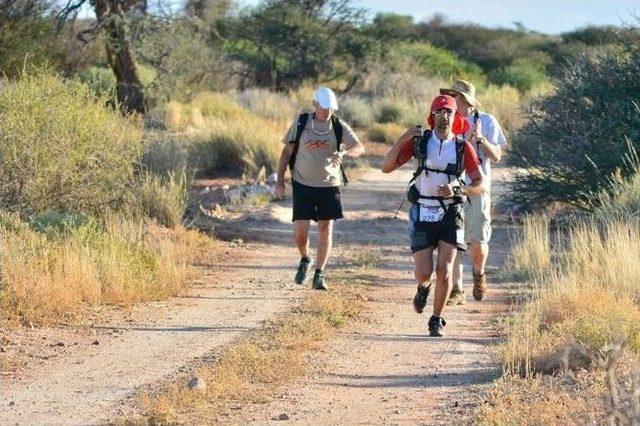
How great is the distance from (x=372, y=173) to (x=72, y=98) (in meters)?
10.7

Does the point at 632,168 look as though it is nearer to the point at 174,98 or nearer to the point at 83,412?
the point at 83,412

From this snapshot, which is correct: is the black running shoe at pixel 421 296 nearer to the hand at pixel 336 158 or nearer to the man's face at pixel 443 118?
the man's face at pixel 443 118

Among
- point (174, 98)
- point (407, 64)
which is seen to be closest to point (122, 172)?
point (174, 98)

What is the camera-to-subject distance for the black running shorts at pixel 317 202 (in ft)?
38.2

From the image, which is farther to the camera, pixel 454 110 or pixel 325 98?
pixel 325 98

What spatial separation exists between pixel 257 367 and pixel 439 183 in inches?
80.5

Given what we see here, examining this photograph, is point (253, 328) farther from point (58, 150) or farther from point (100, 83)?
point (100, 83)

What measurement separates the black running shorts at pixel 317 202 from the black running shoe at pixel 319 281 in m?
0.53

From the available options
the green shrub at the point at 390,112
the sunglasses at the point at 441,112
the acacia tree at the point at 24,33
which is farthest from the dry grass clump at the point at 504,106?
the sunglasses at the point at 441,112

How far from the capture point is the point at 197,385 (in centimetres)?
767

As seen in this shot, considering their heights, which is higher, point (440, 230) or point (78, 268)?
point (440, 230)

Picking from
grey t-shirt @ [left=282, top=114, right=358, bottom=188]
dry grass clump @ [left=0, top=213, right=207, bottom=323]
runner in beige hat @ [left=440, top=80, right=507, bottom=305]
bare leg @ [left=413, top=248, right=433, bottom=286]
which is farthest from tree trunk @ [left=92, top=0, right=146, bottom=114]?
bare leg @ [left=413, top=248, right=433, bottom=286]

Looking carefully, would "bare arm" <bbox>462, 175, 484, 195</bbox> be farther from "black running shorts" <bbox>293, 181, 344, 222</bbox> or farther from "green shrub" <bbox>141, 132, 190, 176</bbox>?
"green shrub" <bbox>141, 132, 190, 176</bbox>

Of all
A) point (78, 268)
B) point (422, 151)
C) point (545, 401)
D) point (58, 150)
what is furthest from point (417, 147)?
point (58, 150)
